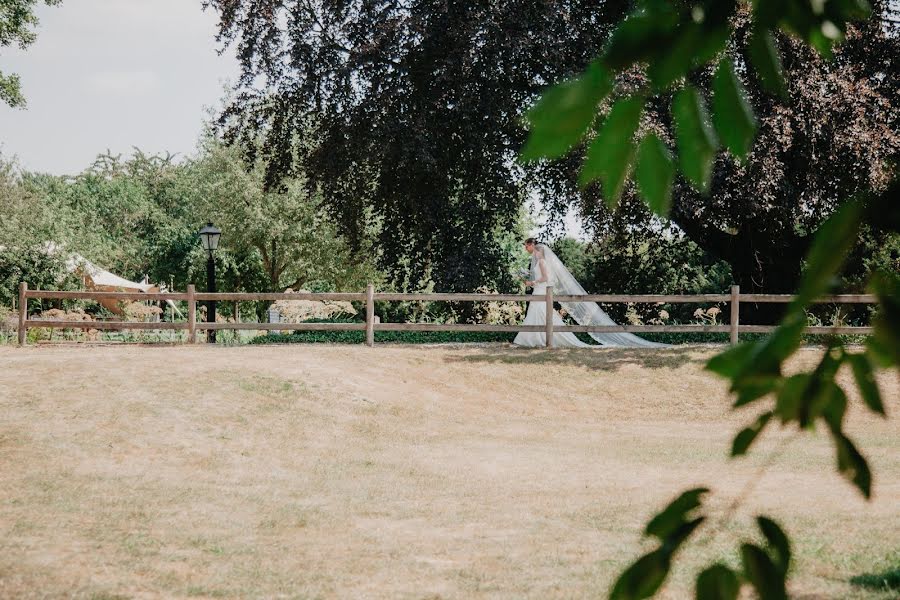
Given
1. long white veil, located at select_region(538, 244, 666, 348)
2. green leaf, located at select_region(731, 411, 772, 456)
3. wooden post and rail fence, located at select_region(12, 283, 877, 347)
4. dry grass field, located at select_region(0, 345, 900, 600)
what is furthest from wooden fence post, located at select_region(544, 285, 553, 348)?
green leaf, located at select_region(731, 411, 772, 456)

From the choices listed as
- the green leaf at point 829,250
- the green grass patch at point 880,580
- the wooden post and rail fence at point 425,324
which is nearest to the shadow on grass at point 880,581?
the green grass patch at point 880,580

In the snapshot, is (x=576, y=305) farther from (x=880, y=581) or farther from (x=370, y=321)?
(x=880, y=581)

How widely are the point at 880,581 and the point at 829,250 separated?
5.54 metres

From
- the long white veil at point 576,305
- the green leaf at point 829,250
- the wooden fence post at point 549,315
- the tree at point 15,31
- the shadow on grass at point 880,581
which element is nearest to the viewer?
the green leaf at point 829,250

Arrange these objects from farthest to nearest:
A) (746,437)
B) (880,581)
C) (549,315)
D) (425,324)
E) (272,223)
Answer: (272,223) < (549,315) < (425,324) < (880,581) < (746,437)

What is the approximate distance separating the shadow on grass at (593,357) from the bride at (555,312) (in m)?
0.56

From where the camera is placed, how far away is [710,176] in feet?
2.70

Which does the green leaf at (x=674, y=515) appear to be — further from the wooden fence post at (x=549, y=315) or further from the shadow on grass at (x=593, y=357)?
the wooden fence post at (x=549, y=315)

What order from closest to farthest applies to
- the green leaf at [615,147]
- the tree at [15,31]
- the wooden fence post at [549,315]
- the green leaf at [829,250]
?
the green leaf at [829,250]
the green leaf at [615,147]
the wooden fence post at [549,315]
the tree at [15,31]

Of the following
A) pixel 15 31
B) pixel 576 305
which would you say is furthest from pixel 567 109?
pixel 15 31

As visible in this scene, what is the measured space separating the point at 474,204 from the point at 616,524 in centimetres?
1373

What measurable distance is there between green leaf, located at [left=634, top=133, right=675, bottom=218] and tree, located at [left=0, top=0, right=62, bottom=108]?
27256 millimetres

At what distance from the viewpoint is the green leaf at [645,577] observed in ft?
2.86

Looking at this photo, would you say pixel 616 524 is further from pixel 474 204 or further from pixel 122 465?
pixel 474 204
